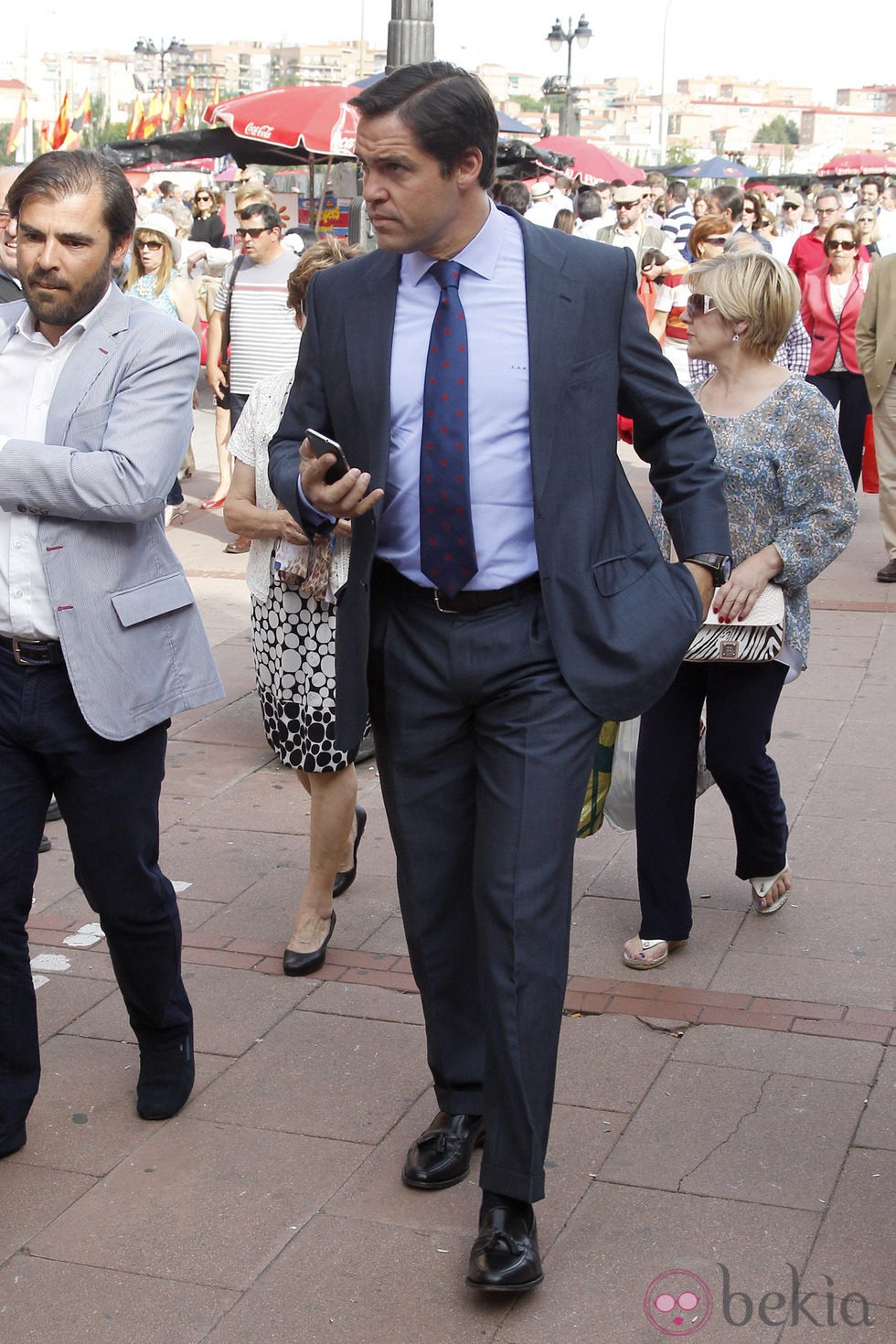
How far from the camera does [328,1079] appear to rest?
3.81m

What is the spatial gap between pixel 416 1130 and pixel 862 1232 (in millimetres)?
971

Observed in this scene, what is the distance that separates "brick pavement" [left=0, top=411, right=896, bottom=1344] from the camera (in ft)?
9.70

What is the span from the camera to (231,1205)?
10.8ft

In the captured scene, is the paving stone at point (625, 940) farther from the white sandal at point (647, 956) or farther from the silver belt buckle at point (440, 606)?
the silver belt buckle at point (440, 606)

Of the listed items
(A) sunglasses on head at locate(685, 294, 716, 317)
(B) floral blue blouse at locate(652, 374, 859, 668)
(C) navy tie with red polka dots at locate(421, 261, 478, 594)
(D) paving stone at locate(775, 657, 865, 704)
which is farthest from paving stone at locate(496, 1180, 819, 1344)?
(D) paving stone at locate(775, 657, 865, 704)

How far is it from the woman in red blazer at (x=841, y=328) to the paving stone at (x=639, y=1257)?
735 cm

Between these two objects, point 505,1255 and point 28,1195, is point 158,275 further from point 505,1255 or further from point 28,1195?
point 505,1255

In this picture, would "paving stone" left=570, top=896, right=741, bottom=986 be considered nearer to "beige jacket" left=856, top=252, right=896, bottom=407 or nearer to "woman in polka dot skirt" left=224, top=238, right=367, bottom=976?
"woman in polka dot skirt" left=224, top=238, right=367, bottom=976

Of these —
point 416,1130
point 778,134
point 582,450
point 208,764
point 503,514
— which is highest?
point 582,450

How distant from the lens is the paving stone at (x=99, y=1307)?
288 centimetres

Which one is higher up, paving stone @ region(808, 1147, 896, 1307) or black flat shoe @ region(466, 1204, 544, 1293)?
black flat shoe @ region(466, 1204, 544, 1293)

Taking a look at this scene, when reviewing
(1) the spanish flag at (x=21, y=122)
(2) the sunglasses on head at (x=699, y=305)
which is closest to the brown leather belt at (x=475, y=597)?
(2) the sunglasses on head at (x=699, y=305)

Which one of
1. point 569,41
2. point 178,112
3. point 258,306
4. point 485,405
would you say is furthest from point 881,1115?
point 178,112

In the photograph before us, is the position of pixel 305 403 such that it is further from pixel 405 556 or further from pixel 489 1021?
pixel 489 1021
